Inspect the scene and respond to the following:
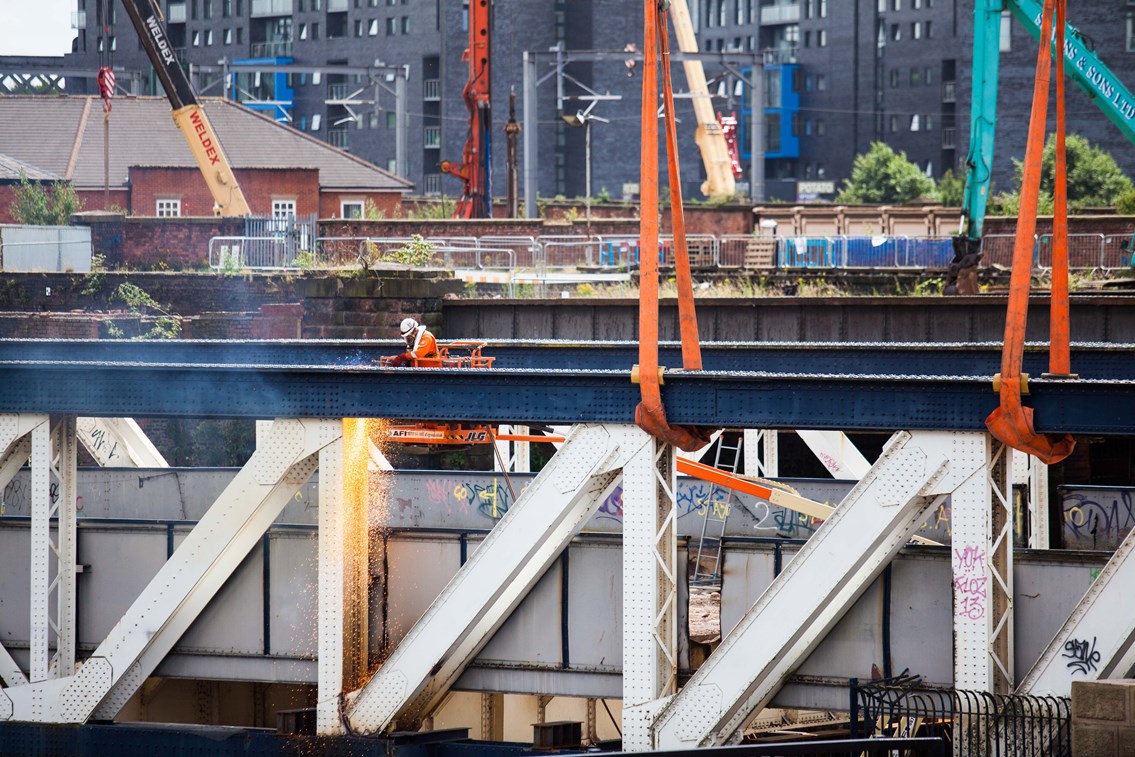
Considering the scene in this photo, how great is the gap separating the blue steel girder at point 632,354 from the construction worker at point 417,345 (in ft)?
3.78

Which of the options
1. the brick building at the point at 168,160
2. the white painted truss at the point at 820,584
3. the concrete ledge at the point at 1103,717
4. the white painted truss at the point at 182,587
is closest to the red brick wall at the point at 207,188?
the brick building at the point at 168,160

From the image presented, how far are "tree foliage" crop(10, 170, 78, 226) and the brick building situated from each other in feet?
26.5

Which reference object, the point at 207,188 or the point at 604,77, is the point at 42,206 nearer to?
the point at 207,188

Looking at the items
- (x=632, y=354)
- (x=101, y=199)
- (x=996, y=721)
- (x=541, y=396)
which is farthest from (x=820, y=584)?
(x=101, y=199)

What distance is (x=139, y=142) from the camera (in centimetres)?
5444

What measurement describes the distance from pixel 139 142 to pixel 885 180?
1765 inches

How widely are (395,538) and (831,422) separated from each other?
4.44m

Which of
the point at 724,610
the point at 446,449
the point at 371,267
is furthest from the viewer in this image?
the point at 371,267

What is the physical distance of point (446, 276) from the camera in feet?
81.0

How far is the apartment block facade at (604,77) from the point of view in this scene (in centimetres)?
8675

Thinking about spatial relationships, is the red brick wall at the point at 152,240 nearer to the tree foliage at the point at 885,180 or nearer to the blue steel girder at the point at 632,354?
the blue steel girder at the point at 632,354

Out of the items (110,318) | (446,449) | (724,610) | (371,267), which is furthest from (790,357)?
(110,318)

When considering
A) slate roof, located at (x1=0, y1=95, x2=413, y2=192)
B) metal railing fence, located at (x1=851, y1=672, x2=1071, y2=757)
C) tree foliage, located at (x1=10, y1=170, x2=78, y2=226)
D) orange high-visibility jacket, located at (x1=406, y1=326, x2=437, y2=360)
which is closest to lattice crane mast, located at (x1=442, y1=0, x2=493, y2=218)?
slate roof, located at (x1=0, y1=95, x2=413, y2=192)

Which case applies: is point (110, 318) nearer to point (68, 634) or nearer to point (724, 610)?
point (68, 634)
